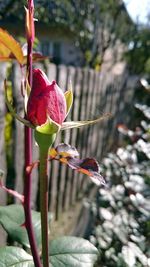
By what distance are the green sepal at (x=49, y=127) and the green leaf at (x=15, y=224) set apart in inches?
17.3

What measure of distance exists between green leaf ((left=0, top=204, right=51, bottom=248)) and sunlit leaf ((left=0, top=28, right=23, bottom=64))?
468mm

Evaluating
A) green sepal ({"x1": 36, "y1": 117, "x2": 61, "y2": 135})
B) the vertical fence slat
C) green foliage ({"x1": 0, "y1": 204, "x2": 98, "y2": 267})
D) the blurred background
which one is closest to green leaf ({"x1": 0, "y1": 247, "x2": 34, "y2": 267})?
green foliage ({"x1": 0, "y1": 204, "x2": 98, "y2": 267})

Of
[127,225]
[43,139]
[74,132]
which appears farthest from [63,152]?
[74,132]

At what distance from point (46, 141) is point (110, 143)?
3928mm

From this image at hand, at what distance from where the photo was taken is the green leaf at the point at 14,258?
84 centimetres

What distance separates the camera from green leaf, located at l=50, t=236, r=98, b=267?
0.92 m

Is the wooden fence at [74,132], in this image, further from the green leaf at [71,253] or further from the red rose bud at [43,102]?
the red rose bud at [43,102]

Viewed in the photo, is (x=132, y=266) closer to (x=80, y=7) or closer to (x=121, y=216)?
(x=121, y=216)

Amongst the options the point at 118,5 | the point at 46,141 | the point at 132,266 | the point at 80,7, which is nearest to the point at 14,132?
the point at 132,266

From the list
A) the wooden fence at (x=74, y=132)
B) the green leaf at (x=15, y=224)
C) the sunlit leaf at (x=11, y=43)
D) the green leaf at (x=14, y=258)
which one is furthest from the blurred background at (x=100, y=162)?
the green leaf at (x=14, y=258)

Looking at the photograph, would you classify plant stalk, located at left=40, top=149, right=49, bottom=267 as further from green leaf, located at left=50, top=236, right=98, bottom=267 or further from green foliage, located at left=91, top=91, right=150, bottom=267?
green foliage, located at left=91, top=91, right=150, bottom=267

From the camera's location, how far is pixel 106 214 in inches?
67.7

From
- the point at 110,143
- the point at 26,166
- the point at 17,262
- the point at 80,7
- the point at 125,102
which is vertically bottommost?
the point at 110,143

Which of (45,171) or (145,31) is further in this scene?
(145,31)
